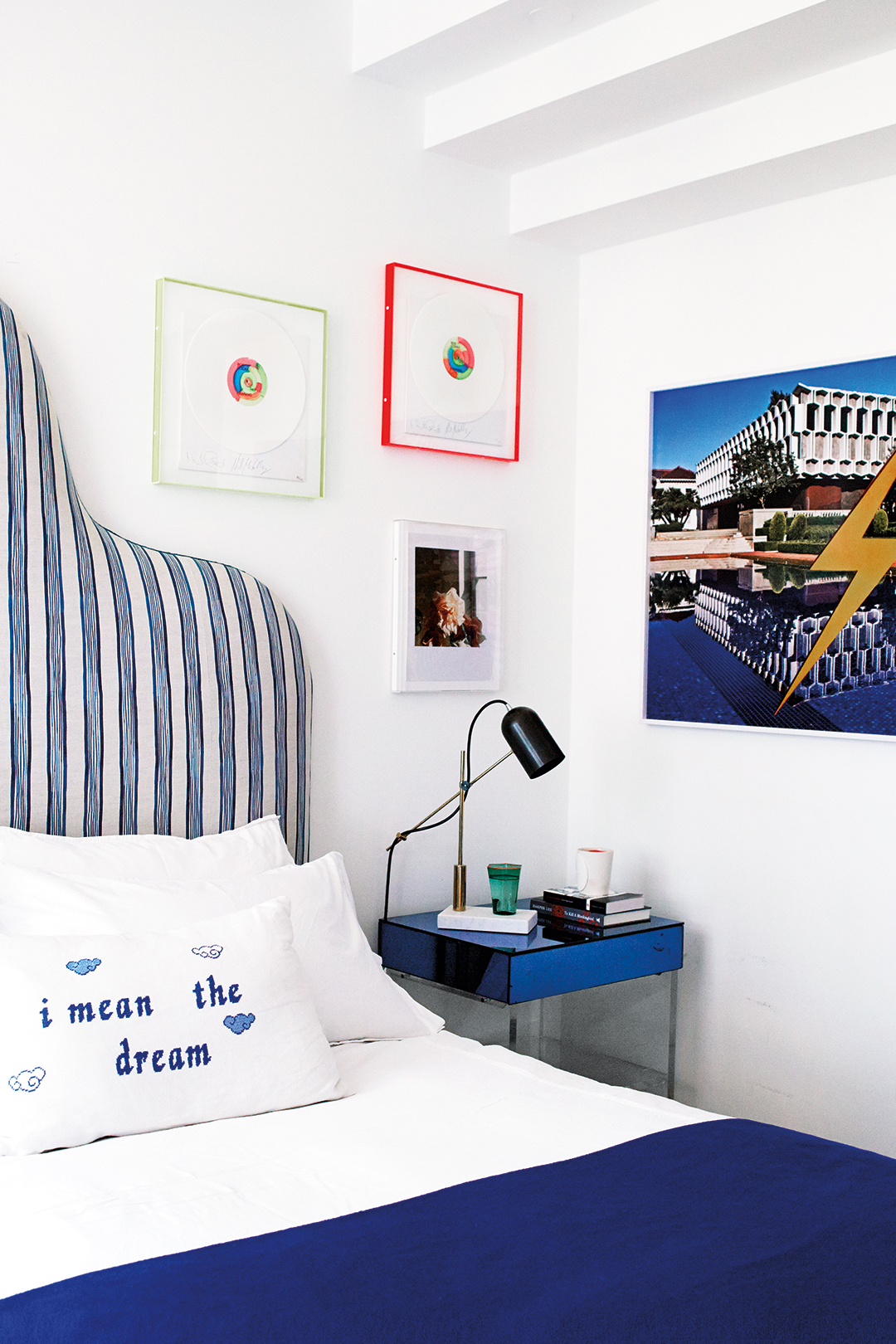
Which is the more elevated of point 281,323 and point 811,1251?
point 281,323

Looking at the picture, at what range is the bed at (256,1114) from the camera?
1325mm

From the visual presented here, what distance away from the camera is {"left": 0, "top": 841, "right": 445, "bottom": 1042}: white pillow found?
2082mm

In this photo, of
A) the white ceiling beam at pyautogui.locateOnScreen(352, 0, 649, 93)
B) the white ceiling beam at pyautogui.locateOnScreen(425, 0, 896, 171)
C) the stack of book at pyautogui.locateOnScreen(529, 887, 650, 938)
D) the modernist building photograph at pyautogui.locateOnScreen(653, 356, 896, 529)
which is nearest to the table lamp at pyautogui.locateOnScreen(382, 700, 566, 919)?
the stack of book at pyautogui.locateOnScreen(529, 887, 650, 938)

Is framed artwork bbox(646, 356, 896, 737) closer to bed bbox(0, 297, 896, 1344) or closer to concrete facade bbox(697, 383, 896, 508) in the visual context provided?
concrete facade bbox(697, 383, 896, 508)

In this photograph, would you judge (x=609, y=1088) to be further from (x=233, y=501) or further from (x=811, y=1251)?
(x=233, y=501)

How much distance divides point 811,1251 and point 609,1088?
2.26 ft

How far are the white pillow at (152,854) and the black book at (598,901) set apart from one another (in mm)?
784

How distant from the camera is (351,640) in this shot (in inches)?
116

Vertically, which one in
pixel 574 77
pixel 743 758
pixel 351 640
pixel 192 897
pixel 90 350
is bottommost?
pixel 192 897

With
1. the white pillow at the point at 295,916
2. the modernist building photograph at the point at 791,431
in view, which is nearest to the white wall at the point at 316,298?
the modernist building photograph at the point at 791,431

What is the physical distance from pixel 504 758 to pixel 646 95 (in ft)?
4.99

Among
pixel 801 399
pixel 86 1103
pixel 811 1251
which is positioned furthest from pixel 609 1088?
pixel 801 399

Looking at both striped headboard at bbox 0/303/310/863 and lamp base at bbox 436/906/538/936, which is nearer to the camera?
striped headboard at bbox 0/303/310/863

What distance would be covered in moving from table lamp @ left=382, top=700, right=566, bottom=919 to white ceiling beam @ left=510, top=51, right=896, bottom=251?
4.16 ft
